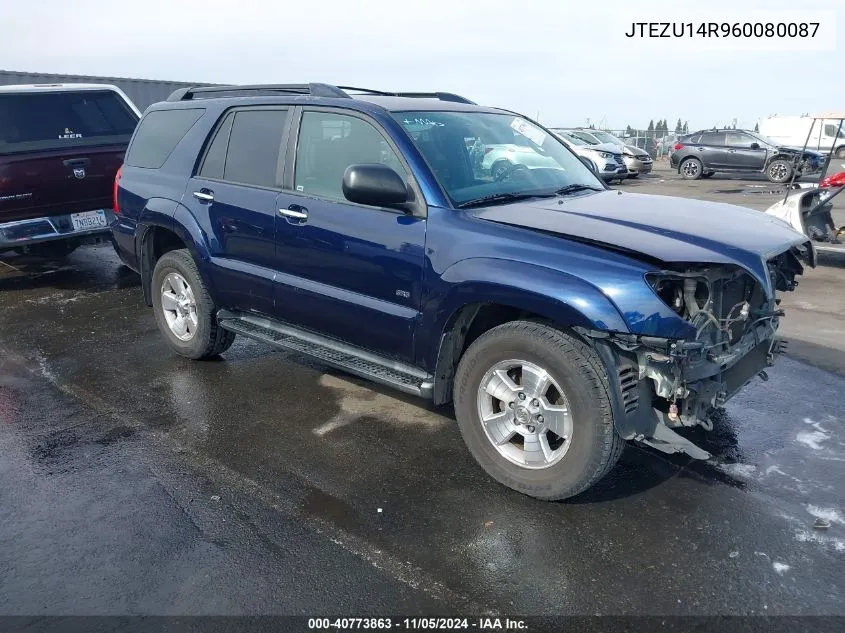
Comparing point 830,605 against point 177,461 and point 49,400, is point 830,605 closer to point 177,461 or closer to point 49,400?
point 177,461

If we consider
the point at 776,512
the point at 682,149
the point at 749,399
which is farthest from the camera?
the point at 682,149

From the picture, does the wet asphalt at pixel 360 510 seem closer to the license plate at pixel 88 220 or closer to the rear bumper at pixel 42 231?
the rear bumper at pixel 42 231

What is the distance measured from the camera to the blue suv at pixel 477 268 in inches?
123

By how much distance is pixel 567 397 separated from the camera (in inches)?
127

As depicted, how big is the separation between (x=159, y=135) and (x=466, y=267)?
11.0 ft

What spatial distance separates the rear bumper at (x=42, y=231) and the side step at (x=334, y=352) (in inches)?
124

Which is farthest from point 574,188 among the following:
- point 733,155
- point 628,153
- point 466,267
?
point 733,155

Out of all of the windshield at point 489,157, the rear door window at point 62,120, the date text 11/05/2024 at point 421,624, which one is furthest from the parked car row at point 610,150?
the date text 11/05/2024 at point 421,624

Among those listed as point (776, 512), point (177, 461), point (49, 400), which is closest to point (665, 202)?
point (776, 512)

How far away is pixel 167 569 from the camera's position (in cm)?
297

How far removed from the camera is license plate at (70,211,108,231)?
25.0 feet

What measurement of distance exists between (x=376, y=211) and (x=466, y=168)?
585 millimetres

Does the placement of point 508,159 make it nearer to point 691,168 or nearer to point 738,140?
point 691,168

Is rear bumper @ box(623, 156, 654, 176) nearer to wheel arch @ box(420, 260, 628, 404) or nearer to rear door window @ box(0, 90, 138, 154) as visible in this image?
rear door window @ box(0, 90, 138, 154)
